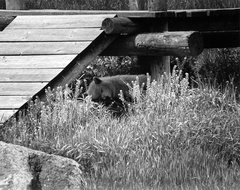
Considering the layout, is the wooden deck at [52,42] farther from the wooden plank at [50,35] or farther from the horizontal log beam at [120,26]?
the horizontal log beam at [120,26]

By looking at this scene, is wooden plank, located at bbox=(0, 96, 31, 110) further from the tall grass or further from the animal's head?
the animal's head

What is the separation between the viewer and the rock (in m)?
5.43

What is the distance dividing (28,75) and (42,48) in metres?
0.73

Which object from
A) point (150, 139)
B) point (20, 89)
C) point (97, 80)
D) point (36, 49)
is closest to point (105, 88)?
point (97, 80)

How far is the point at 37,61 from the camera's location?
8.74 metres

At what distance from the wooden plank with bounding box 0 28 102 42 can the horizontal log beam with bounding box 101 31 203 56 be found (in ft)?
1.91

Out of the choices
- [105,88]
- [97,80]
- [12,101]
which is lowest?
[12,101]

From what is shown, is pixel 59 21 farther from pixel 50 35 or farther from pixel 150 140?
pixel 150 140

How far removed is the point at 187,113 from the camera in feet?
23.6

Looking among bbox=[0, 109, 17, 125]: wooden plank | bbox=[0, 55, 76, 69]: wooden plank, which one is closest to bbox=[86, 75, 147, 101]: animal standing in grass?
bbox=[0, 55, 76, 69]: wooden plank

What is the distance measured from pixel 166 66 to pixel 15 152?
4661 millimetres

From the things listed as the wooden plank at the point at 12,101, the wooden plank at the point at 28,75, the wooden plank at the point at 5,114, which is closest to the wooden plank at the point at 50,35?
the wooden plank at the point at 28,75

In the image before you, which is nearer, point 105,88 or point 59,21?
point 59,21

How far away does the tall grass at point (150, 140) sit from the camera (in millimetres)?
6480
